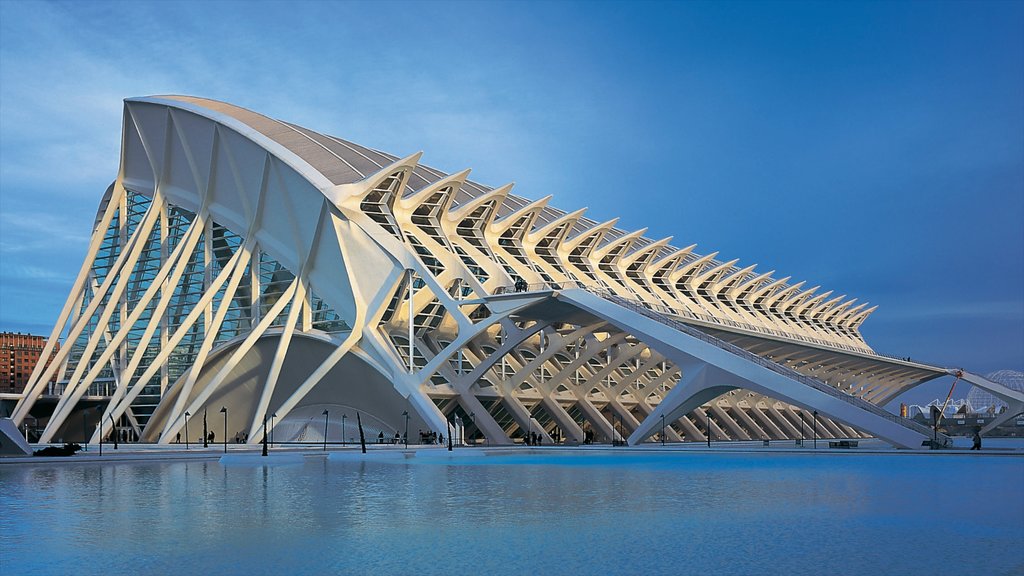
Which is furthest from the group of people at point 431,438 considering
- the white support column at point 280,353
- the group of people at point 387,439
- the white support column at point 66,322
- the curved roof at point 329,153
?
the white support column at point 66,322

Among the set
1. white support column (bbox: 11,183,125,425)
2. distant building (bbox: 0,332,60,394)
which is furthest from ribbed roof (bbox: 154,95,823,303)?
distant building (bbox: 0,332,60,394)

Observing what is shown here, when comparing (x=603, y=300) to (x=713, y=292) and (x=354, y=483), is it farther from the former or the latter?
(x=713, y=292)

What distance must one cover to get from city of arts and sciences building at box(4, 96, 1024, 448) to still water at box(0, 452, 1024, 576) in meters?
15.9

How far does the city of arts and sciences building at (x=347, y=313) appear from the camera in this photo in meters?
46.5

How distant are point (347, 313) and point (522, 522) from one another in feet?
114

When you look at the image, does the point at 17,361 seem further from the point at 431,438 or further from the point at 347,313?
the point at 431,438

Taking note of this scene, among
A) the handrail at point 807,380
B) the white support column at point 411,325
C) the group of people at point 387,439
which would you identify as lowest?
the group of people at point 387,439

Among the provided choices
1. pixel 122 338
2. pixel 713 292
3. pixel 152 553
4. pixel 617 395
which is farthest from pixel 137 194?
pixel 152 553

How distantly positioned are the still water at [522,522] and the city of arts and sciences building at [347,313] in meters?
15.9

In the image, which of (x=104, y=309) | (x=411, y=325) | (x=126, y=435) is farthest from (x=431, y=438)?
(x=104, y=309)

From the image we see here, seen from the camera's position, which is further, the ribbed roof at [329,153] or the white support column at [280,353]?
the ribbed roof at [329,153]

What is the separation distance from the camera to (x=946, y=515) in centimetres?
1700

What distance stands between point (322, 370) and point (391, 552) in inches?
1353

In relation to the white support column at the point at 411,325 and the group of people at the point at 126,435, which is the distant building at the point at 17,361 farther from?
the white support column at the point at 411,325
